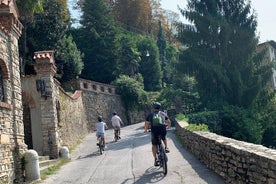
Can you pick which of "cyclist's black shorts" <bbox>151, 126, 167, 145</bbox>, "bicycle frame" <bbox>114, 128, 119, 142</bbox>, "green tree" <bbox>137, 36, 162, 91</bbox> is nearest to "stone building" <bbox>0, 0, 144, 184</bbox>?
"bicycle frame" <bbox>114, 128, 119, 142</bbox>

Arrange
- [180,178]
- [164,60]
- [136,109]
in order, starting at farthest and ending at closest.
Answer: [164,60]
[136,109]
[180,178]

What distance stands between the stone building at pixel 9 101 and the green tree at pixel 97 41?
1058 inches

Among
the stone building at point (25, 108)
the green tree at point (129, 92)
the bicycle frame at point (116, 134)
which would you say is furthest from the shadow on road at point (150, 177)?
the green tree at point (129, 92)

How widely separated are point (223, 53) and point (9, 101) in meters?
19.7

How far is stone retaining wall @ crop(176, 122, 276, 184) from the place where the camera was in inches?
221

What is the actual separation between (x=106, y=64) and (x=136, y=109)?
222 inches

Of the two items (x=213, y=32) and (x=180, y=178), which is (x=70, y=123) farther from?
(x=213, y=32)

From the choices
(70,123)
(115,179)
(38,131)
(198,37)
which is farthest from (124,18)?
(115,179)

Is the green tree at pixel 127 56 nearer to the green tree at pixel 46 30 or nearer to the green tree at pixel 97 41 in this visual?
the green tree at pixel 97 41

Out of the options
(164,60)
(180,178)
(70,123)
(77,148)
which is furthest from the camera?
(164,60)

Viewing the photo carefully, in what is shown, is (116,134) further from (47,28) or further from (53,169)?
(47,28)

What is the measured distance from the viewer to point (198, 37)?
26.4 meters

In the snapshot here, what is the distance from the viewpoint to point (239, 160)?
22.1 ft

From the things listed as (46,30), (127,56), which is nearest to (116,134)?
(46,30)
